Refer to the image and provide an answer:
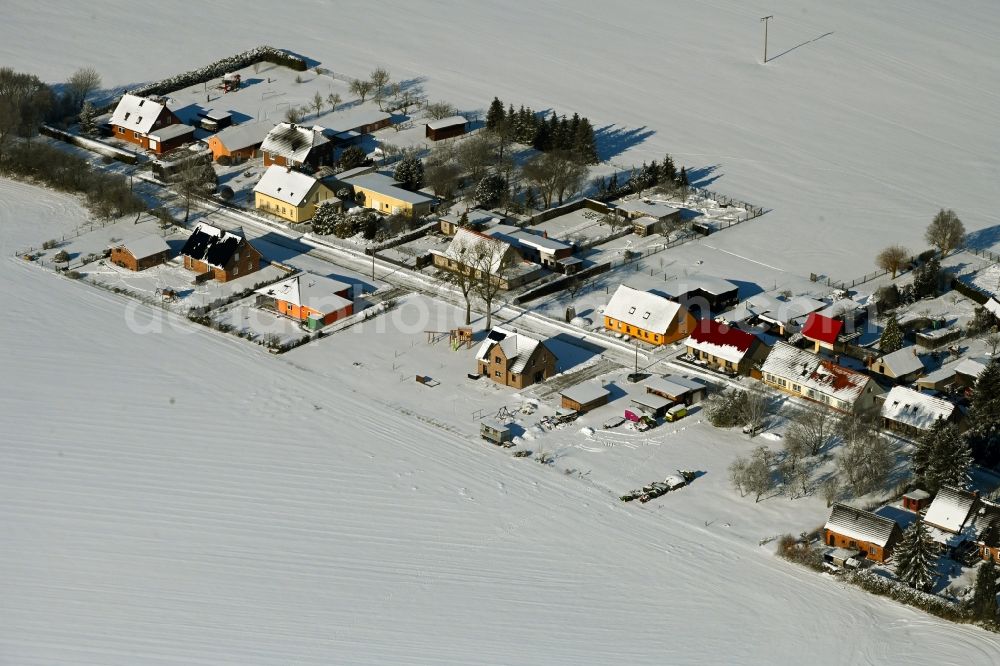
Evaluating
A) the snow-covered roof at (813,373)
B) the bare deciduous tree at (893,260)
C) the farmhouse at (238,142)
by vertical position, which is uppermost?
the bare deciduous tree at (893,260)

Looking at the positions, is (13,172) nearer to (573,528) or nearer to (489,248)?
(489,248)

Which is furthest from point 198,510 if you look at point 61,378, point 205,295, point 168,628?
point 205,295

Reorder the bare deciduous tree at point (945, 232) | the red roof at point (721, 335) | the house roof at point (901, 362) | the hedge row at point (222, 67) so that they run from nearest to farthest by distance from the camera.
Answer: the house roof at point (901, 362), the red roof at point (721, 335), the bare deciduous tree at point (945, 232), the hedge row at point (222, 67)

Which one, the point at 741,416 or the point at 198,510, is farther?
the point at 741,416

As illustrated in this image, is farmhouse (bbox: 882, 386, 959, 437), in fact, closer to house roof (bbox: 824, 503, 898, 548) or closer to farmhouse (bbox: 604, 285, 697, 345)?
house roof (bbox: 824, 503, 898, 548)

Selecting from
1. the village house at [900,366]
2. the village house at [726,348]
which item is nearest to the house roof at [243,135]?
the village house at [726,348]

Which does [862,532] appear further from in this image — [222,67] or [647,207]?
[222,67]

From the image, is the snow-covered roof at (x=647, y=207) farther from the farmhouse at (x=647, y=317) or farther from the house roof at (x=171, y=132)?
the house roof at (x=171, y=132)
